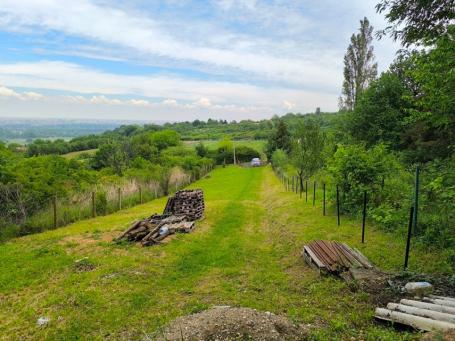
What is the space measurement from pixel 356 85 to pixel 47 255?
110ft

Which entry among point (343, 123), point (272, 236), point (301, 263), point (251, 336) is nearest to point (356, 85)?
point (343, 123)

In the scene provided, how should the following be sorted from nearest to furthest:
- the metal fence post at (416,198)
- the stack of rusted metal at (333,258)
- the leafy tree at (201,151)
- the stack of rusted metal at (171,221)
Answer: the stack of rusted metal at (333,258), the metal fence post at (416,198), the stack of rusted metal at (171,221), the leafy tree at (201,151)

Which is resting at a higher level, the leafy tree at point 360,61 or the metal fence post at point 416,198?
the leafy tree at point 360,61

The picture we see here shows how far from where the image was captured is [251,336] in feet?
15.0

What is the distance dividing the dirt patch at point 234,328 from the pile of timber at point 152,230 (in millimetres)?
6711

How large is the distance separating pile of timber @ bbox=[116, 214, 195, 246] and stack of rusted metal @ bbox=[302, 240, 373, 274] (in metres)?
5.53

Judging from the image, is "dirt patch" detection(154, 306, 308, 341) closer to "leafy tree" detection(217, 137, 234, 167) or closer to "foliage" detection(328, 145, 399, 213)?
"foliage" detection(328, 145, 399, 213)

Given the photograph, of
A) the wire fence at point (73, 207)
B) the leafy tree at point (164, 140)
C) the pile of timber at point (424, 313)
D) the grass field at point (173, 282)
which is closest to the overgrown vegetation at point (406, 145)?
the grass field at point (173, 282)

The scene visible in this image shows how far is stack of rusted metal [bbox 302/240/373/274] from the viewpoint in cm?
772

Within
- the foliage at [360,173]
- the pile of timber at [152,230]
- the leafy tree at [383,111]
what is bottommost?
the pile of timber at [152,230]

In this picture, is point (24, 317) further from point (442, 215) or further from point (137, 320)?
point (442, 215)

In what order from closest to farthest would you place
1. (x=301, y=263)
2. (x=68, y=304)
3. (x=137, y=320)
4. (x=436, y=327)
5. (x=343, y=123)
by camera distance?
(x=436, y=327)
(x=137, y=320)
(x=68, y=304)
(x=301, y=263)
(x=343, y=123)

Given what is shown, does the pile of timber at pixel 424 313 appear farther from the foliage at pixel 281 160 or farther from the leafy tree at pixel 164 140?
the leafy tree at pixel 164 140

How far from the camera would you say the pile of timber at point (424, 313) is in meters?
4.51
